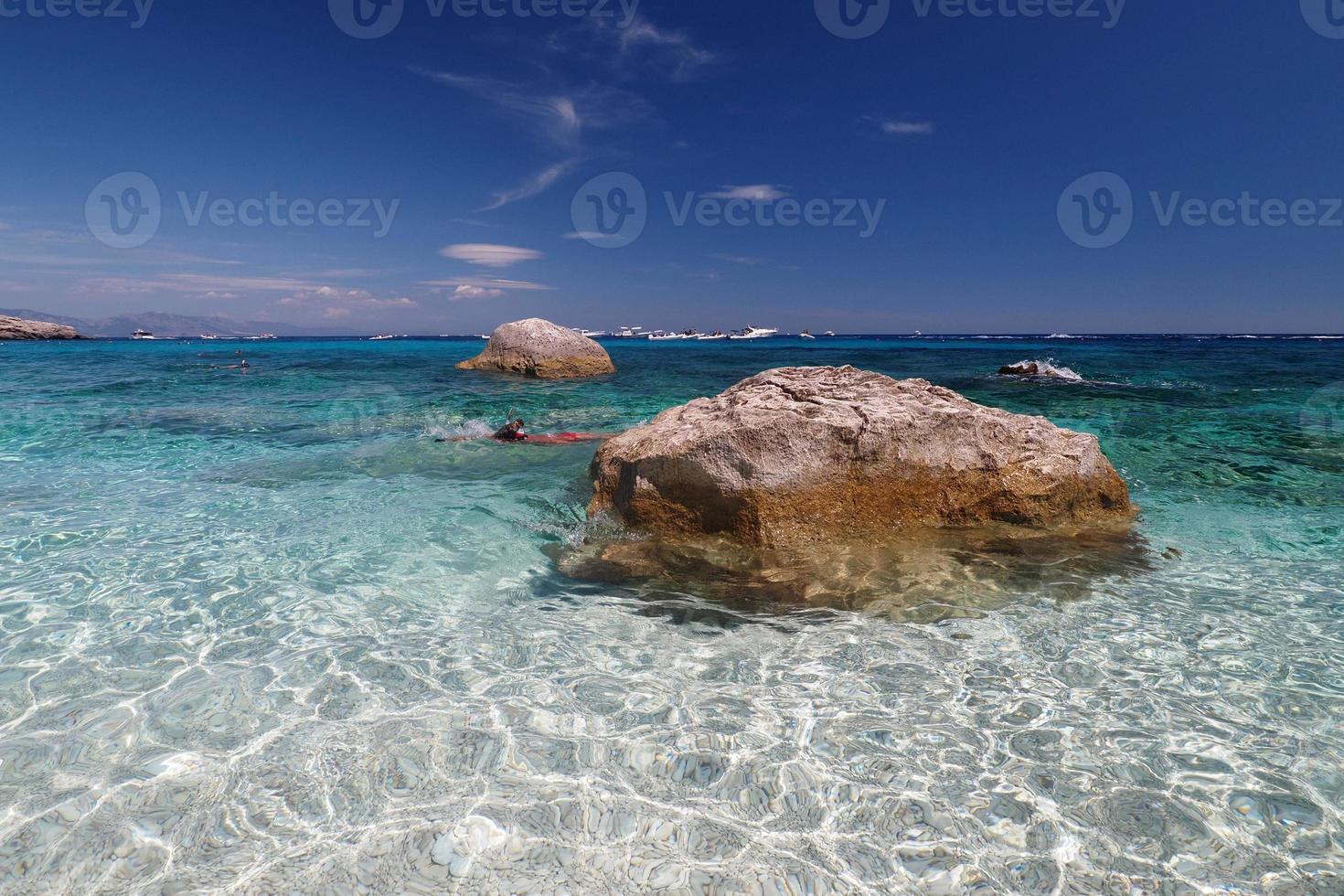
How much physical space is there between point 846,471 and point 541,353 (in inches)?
823

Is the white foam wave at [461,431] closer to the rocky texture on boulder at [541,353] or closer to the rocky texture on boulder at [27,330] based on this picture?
the rocky texture on boulder at [541,353]

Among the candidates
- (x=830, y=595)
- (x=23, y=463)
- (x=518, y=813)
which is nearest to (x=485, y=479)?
(x=830, y=595)

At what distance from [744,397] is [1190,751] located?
14.7ft

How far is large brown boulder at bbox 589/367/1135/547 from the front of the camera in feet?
18.5

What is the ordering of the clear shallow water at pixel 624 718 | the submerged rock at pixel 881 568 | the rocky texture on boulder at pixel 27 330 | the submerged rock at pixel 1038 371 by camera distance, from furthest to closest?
the rocky texture on boulder at pixel 27 330 < the submerged rock at pixel 1038 371 < the submerged rock at pixel 881 568 < the clear shallow water at pixel 624 718

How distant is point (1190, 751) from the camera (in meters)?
2.98

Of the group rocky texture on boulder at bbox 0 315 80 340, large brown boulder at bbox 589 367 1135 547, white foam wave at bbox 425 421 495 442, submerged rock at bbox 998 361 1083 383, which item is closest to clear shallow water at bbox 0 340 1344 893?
large brown boulder at bbox 589 367 1135 547

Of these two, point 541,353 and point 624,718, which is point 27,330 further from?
point 624,718

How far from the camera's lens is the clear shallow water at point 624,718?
2.46 meters

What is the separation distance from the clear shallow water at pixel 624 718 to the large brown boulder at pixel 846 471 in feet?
3.04

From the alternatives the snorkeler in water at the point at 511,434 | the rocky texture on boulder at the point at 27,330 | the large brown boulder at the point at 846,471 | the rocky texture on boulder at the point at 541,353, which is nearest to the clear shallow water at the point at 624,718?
the large brown boulder at the point at 846,471

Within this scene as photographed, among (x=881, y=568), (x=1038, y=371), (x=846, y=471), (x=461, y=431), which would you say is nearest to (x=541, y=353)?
(x=461, y=431)

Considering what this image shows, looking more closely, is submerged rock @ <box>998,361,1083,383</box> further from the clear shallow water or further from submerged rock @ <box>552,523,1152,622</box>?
submerged rock @ <box>552,523,1152,622</box>

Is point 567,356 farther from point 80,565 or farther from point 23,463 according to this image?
point 80,565
